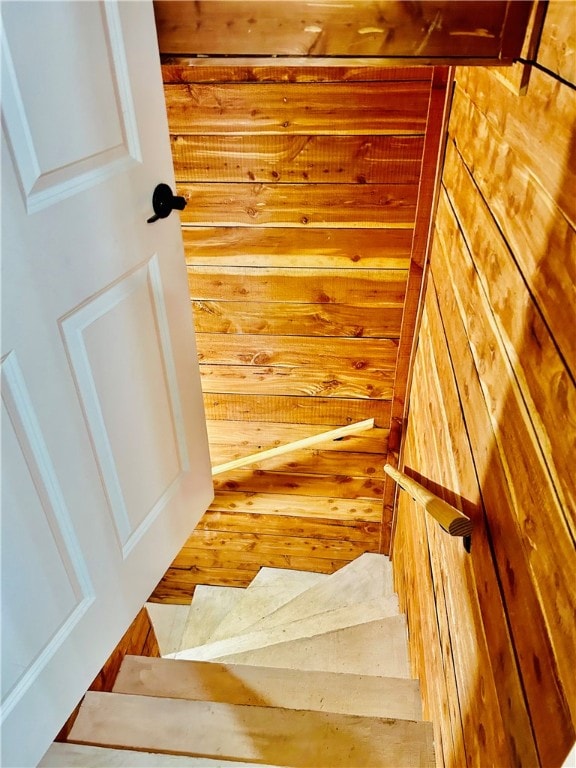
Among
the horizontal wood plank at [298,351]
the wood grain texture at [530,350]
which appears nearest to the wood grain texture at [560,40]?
the wood grain texture at [530,350]

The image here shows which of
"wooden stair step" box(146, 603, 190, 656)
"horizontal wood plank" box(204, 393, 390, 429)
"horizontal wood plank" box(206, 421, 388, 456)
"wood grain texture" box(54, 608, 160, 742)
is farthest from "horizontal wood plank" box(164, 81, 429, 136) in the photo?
"wooden stair step" box(146, 603, 190, 656)

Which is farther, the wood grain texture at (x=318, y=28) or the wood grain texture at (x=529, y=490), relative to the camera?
the wood grain texture at (x=318, y=28)

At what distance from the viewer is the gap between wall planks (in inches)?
100

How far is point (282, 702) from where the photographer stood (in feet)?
5.80

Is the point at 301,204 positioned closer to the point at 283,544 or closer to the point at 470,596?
the point at 470,596

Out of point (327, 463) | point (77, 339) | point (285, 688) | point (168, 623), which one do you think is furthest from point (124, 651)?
point (77, 339)

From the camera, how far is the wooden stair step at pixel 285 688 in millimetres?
1746

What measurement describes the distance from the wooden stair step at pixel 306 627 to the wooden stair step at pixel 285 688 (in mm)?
577

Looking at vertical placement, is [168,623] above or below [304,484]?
below

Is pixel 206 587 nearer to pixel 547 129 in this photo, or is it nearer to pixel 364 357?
pixel 364 357

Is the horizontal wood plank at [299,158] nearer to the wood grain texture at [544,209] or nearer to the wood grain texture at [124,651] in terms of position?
the wood grain texture at [544,209]

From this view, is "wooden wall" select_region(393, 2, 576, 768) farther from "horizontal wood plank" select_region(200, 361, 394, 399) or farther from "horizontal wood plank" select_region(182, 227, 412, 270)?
"horizontal wood plank" select_region(200, 361, 394, 399)

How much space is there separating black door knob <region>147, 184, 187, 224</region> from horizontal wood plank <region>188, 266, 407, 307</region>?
102 centimetres

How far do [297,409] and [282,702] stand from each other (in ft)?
4.00
